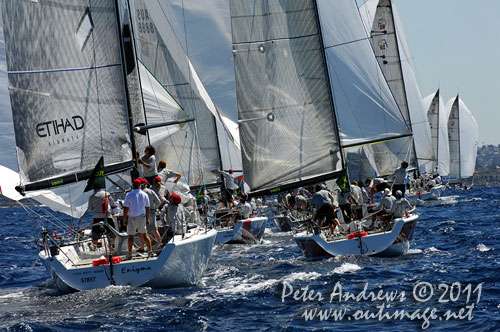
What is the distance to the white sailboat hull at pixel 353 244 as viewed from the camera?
17.7 m

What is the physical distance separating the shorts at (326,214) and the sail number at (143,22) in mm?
11215

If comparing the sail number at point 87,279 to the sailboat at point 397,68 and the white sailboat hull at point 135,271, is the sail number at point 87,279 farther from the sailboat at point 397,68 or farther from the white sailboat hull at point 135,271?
the sailboat at point 397,68

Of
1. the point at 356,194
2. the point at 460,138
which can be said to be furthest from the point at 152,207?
the point at 460,138

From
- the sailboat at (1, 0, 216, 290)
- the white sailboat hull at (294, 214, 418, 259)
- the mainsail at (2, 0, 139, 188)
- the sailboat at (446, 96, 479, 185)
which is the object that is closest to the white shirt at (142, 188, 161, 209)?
the sailboat at (1, 0, 216, 290)

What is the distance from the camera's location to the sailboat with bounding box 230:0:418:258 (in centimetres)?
2025

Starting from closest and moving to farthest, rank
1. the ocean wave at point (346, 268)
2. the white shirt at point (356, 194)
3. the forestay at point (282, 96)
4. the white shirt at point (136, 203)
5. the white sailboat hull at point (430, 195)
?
the white shirt at point (136, 203)
the ocean wave at point (346, 268)
the forestay at point (282, 96)
the white shirt at point (356, 194)
the white sailboat hull at point (430, 195)

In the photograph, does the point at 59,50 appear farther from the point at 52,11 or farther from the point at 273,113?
the point at 273,113

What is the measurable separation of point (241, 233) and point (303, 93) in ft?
18.8

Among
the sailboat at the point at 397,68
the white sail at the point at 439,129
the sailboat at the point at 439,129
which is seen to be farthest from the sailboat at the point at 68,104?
the white sail at the point at 439,129

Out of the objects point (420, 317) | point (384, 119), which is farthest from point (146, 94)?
point (420, 317)

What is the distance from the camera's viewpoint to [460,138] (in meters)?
73.8

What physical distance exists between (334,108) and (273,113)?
1.62 m

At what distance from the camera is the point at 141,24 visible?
2639 cm

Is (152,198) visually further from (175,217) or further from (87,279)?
(87,279)
